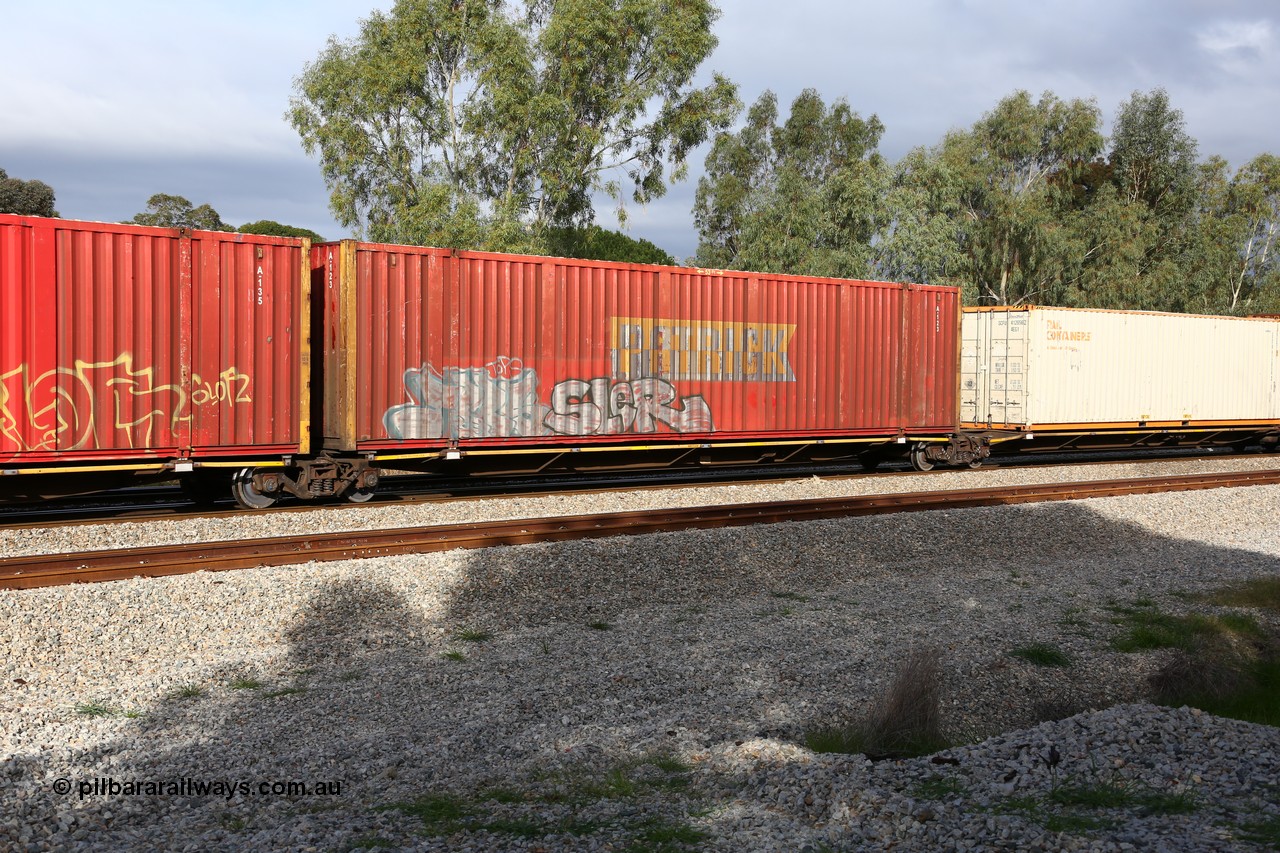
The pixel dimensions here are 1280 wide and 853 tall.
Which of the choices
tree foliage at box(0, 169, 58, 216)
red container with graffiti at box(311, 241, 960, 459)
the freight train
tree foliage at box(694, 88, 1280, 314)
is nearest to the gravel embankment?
the freight train

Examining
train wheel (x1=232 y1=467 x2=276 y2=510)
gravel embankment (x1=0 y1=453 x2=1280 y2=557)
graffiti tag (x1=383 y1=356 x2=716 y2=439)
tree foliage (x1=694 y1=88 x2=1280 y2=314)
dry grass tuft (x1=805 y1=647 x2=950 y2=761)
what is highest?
tree foliage (x1=694 y1=88 x2=1280 y2=314)

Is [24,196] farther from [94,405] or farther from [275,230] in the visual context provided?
[94,405]

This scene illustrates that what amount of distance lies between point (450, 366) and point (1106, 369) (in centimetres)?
1532

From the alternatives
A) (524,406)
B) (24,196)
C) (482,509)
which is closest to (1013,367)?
(524,406)

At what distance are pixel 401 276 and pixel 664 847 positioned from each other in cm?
1126

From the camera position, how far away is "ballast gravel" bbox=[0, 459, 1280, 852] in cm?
458

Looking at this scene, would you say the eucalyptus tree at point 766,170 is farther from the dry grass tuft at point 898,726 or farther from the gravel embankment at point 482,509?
the dry grass tuft at point 898,726

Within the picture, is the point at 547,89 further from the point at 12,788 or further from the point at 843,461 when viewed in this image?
the point at 12,788

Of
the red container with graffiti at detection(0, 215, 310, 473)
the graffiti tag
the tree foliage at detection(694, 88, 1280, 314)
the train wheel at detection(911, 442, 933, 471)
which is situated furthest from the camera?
the tree foliage at detection(694, 88, 1280, 314)

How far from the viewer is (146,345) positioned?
12367mm

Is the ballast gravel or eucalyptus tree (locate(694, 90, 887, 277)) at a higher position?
eucalyptus tree (locate(694, 90, 887, 277))

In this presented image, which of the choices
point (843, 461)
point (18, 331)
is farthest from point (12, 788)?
point (843, 461)

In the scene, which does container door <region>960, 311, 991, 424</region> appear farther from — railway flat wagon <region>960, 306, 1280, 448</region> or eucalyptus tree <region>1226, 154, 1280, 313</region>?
eucalyptus tree <region>1226, 154, 1280, 313</region>

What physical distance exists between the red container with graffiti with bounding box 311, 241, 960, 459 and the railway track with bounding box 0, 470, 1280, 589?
11.8 ft
